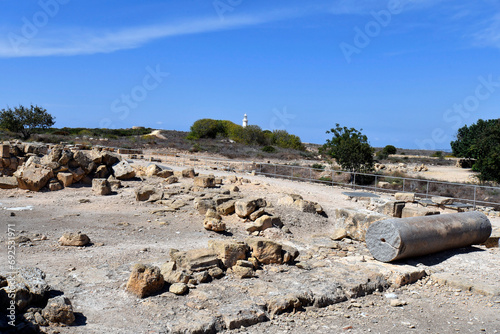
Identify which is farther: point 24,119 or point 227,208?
point 24,119

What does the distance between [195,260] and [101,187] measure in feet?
32.0

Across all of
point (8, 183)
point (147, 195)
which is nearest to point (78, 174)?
point (8, 183)

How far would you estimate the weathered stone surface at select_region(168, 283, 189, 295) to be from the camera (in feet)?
23.4

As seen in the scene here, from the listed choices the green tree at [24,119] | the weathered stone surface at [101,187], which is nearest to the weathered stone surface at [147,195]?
the weathered stone surface at [101,187]

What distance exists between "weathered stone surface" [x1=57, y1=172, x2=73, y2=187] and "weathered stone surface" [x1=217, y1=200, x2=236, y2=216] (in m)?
7.89

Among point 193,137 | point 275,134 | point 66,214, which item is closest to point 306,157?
point 275,134

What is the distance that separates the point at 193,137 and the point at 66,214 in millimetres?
45959

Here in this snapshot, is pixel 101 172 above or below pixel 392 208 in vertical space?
above

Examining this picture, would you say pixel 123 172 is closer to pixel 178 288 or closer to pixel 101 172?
pixel 101 172

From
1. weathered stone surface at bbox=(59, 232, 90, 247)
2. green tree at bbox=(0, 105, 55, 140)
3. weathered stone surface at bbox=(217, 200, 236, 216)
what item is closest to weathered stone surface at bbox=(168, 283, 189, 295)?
weathered stone surface at bbox=(59, 232, 90, 247)

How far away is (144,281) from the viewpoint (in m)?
7.00

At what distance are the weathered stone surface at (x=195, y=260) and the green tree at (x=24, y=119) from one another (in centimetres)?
4090

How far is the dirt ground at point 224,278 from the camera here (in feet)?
21.4

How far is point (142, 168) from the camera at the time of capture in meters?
22.0
